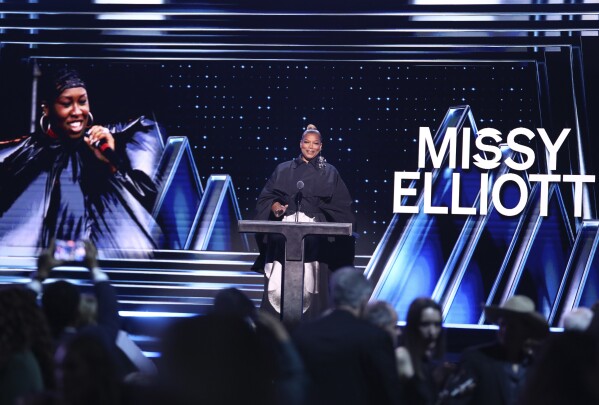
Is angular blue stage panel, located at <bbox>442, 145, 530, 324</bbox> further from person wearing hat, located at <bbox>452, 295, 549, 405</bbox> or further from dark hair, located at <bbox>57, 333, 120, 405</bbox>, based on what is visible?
dark hair, located at <bbox>57, 333, 120, 405</bbox>

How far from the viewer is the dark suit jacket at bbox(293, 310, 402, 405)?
3.53m

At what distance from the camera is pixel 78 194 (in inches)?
329

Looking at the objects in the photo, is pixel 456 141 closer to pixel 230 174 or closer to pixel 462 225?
pixel 462 225

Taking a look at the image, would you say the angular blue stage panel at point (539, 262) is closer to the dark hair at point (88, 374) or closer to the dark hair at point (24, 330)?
the dark hair at point (24, 330)

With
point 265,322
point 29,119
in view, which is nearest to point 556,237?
point 29,119

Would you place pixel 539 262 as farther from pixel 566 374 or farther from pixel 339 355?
pixel 566 374

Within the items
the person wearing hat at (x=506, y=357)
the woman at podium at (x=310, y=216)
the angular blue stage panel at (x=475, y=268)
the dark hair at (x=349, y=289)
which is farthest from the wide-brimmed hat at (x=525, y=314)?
the angular blue stage panel at (x=475, y=268)

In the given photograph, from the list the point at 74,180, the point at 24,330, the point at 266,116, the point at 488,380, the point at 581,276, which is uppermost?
the point at 266,116

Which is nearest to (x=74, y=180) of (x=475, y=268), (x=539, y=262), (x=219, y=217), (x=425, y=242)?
(x=219, y=217)

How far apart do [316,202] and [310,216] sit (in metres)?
0.16

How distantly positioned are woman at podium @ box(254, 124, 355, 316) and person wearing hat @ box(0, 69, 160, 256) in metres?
1.46

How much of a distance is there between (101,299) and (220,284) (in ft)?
13.7

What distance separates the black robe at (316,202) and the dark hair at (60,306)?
3.37 meters

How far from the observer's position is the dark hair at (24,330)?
120 inches
